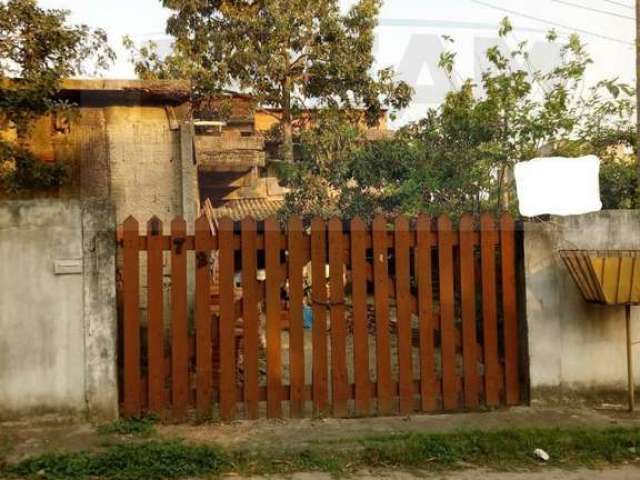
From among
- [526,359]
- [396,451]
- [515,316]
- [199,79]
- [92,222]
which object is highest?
[199,79]

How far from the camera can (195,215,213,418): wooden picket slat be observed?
4734mm

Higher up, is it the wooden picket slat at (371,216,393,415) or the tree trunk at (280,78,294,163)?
the tree trunk at (280,78,294,163)

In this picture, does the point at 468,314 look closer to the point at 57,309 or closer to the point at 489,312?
the point at 489,312

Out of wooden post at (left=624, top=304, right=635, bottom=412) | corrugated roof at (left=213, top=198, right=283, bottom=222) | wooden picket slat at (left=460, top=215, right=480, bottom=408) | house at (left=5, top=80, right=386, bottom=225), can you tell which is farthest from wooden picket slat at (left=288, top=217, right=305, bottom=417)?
corrugated roof at (left=213, top=198, right=283, bottom=222)

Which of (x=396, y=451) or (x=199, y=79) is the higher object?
(x=199, y=79)

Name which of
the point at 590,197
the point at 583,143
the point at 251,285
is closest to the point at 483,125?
the point at 583,143

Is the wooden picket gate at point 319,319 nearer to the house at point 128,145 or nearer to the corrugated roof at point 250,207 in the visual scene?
the house at point 128,145

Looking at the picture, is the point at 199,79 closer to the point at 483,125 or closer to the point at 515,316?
the point at 483,125

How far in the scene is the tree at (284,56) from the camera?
16453 mm

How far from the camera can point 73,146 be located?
7.63 m

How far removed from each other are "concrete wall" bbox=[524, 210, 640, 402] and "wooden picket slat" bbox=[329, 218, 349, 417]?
1562 mm

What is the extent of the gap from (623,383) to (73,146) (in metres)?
6.64

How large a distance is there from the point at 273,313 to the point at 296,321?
0.65 feet

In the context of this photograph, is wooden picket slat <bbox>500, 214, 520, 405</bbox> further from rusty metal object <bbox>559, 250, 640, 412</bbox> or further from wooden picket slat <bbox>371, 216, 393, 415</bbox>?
wooden picket slat <bbox>371, 216, 393, 415</bbox>
